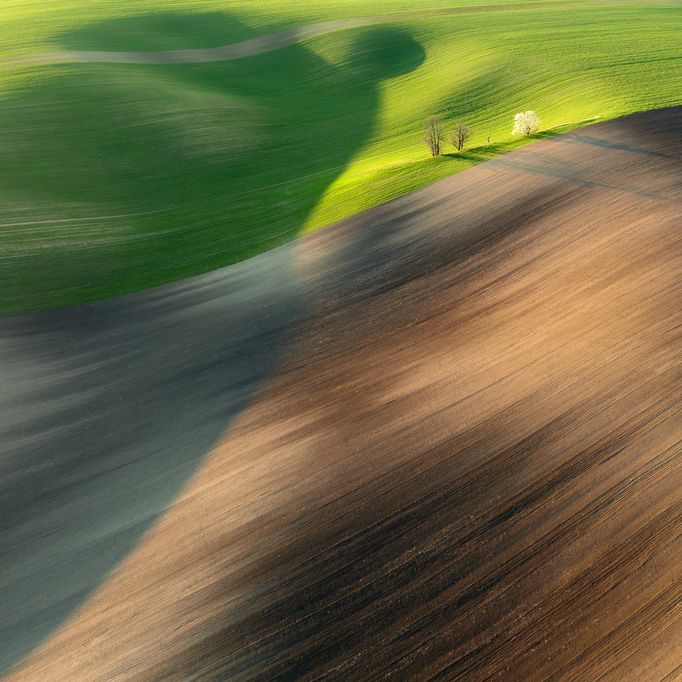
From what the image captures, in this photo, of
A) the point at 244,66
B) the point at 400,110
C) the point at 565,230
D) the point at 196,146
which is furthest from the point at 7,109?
the point at 565,230

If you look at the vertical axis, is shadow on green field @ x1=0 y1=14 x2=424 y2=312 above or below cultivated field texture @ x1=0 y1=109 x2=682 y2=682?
above

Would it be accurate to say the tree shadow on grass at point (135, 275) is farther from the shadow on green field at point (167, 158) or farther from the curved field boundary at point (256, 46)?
the curved field boundary at point (256, 46)

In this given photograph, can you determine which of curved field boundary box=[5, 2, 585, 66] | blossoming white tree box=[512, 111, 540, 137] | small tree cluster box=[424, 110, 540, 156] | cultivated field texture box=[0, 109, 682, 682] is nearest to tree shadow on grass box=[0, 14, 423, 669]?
cultivated field texture box=[0, 109, 682, 682]

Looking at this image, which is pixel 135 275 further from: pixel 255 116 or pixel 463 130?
pixel 255 116

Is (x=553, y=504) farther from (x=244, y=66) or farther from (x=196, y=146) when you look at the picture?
(x=244, y=66)

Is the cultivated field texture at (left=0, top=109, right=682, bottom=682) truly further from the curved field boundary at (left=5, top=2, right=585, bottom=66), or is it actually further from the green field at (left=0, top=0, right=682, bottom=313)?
the curved field boundary at (left=5, top=2, right=585, bottom=66)

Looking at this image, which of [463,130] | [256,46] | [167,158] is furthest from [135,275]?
[256,46]
